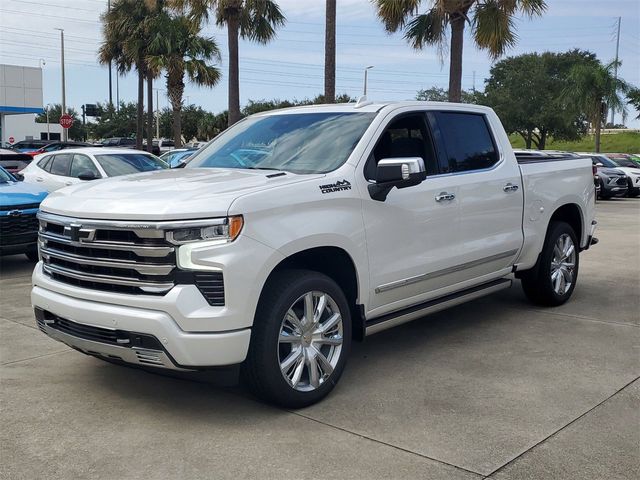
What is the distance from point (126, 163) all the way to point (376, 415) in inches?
375

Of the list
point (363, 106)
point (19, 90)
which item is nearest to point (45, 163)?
point (363, 106)

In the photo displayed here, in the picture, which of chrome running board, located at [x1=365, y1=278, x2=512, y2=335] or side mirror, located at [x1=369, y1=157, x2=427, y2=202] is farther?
chrome running board, located at [x1=365, y1=278, x2=512, y2=335]

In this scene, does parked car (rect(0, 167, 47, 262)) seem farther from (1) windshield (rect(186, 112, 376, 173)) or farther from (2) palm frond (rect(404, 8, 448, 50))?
(2) palm frond (rect(404, 8, 448, 50))

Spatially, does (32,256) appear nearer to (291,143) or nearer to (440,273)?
(291,143)

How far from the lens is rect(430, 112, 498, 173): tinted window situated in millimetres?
5688

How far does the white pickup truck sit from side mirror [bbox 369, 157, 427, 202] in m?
0.01

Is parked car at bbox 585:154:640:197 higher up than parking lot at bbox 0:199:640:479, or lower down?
higher up

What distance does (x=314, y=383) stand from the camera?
441 cm

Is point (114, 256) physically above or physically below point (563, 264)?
above

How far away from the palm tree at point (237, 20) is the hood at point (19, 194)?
1026cm

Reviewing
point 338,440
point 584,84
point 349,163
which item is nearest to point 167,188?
point 349,163

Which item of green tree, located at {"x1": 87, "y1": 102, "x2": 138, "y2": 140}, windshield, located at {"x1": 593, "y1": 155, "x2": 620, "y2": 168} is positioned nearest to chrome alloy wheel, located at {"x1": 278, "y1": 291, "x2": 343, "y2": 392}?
windshield, located at {"x1": 593, "y1": 155, "x2": 620, "y2": 168}

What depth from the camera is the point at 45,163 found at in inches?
533

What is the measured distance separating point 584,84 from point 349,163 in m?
34.8
